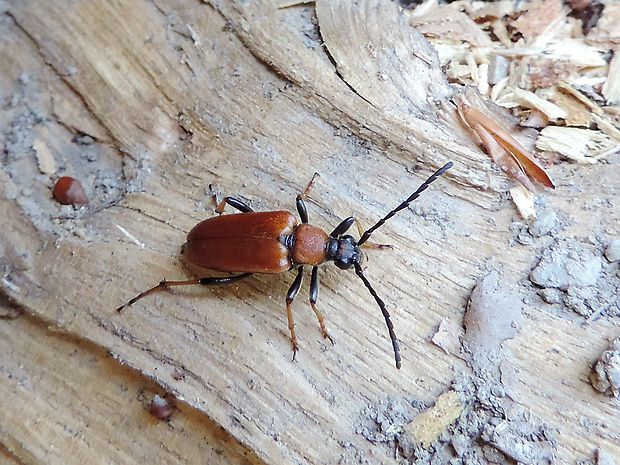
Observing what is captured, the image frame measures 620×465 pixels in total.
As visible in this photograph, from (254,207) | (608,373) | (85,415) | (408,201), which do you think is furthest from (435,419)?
(85,415)

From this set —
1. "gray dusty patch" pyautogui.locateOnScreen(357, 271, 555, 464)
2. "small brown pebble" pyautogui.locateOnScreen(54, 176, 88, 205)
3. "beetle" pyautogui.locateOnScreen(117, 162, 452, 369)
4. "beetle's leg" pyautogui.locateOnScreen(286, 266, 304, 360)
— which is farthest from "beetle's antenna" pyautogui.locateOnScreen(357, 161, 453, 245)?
"small brown pebble" pyautogui.locateOnScreen(54, 176, 88, 205)

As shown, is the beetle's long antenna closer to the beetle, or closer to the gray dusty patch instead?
the beetle

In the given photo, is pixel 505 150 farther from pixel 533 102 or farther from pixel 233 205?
pixel 233 205

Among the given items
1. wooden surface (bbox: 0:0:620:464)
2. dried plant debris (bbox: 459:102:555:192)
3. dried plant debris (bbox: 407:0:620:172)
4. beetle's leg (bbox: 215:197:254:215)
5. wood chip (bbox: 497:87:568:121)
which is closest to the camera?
wooden surface (bbox: 0:0:620:464)

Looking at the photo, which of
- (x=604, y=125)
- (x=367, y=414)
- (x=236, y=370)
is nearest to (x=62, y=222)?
(x=236, y=370)

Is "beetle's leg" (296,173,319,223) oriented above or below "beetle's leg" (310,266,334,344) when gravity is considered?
above

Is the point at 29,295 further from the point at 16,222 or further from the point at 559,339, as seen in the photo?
the point at 559,339

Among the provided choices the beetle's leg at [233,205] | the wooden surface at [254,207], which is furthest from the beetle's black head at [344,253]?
the beetle's leg at [233,205]
